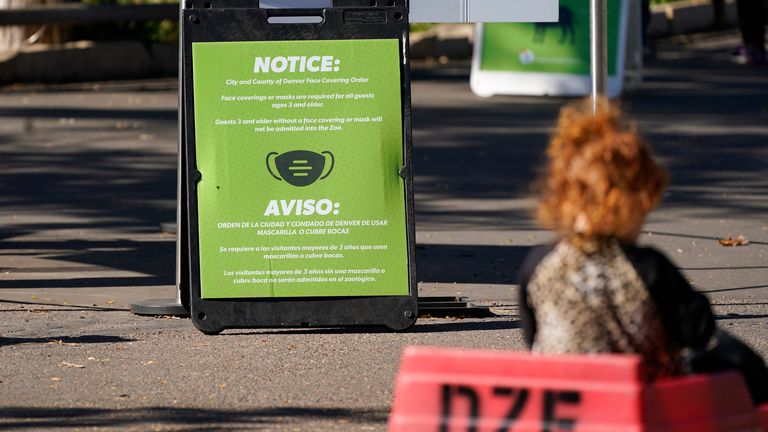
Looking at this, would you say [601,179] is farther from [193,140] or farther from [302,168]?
[193,140]

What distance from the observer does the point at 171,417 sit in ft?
19.6

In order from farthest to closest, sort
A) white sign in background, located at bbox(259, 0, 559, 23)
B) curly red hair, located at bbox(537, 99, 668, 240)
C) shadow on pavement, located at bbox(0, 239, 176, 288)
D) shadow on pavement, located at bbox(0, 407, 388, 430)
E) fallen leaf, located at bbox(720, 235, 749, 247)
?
fallen leaf, located at bbox(720, 235, 749, 247), shadow on pavement, located at bbox(0, 239, 176, 288), white sign in background, located at bbox(259, 0, 559, 23), shadow on pavement, located at bbox(0, 407, 388, 430), curly red hair, located at bbox(537, 99, 668, 240)

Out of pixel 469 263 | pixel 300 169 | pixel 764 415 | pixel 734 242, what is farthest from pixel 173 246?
pixel 764 415

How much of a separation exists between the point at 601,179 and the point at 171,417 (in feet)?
8.40

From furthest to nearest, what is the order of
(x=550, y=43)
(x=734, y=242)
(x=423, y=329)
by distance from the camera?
(x=550, y=43) → (x=734, y=242) → (x=423, y=329)

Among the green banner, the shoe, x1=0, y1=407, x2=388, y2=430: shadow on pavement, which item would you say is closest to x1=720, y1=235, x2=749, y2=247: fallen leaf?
x1=0, y1=407, x2=388, y2=430: shadow on pavement

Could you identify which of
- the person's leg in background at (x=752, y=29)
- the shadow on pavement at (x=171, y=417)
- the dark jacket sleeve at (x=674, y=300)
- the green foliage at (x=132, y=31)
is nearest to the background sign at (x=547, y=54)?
the person's leg in background at (x=752, y=29)

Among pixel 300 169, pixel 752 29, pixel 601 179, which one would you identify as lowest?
pixel 300 169

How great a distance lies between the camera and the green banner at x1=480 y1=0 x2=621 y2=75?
17734 mm

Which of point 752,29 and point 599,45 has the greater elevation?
point 599,45

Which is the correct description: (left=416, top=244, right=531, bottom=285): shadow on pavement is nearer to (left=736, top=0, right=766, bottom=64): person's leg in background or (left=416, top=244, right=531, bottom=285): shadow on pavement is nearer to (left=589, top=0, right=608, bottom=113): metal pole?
(left=589, top=0, right=608, bottom=113): metal pole

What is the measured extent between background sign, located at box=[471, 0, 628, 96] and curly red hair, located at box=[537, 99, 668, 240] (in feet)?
44.6

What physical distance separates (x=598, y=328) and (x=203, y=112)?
12.6 feet

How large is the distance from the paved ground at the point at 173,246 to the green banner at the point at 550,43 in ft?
1.57
